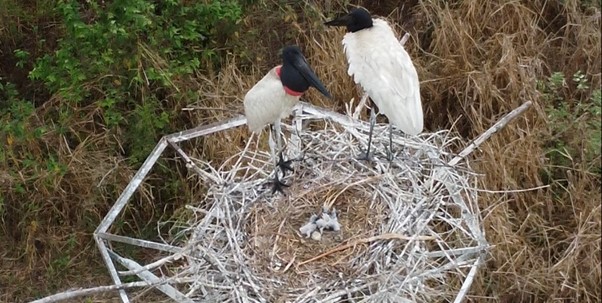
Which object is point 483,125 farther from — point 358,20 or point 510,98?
point 358,20

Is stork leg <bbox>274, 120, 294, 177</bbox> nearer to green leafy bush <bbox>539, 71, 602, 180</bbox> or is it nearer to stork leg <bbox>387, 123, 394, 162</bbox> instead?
stork leg <bbox>387, 123, 394, 162</bbox>

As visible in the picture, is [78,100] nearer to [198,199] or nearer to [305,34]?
[198,199]

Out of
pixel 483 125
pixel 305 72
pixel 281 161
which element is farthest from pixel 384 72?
pixel 483 125

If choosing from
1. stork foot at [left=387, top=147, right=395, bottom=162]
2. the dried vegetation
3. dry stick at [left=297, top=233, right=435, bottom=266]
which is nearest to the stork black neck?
stork foot at [left=387, top=147, right=395, bottom=162]

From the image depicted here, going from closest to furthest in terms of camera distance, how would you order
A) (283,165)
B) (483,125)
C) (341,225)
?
(341,225), (283,165), (483,125)

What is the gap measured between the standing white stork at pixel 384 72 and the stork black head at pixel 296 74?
7.8 inches

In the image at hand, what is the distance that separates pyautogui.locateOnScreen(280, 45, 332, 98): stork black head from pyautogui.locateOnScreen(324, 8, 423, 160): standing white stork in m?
0.20

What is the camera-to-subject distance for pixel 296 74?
10.8 ft

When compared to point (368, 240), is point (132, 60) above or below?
above

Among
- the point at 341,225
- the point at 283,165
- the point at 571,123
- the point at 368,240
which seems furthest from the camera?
the point at 571,123

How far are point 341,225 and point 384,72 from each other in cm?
63

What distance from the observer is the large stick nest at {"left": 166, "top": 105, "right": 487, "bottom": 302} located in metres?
3.16

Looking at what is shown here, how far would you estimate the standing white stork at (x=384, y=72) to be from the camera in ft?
10.7

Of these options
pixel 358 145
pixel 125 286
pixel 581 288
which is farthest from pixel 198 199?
pixel 581 288
